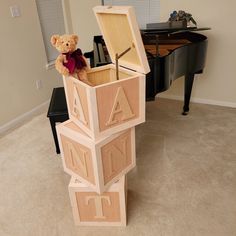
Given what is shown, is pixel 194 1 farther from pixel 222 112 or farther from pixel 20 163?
pixel 20 163

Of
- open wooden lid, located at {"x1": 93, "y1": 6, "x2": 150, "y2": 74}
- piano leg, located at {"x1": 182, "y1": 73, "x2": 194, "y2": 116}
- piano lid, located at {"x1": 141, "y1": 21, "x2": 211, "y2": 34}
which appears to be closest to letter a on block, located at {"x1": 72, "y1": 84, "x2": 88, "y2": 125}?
open wooden lid, located at {"x1": 93, "y1": 6, "x2": 150, "y2": 74}

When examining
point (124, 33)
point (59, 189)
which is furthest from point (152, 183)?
point (124, 33)

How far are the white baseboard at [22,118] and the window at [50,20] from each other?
2.01 feet

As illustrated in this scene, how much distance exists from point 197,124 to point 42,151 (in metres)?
1.67

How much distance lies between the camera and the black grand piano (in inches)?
80.2

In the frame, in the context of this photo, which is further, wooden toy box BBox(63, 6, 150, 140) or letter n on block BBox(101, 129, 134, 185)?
letter n on block BBox(101, 129, 134, 185)

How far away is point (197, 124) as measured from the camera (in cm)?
267

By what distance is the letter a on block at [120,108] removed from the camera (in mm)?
1229

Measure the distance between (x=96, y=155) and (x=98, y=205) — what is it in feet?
1.35

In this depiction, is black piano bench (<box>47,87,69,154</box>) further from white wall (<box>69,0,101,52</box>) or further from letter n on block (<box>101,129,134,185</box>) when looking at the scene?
white wall (<box>69,0,101,52</box>)

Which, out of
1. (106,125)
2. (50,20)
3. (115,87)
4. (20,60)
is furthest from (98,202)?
(50,20)

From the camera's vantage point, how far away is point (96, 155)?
49.6 inches

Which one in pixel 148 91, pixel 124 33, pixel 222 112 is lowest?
pixel 222 112

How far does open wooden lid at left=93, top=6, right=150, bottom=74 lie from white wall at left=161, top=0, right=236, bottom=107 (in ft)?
5.84
